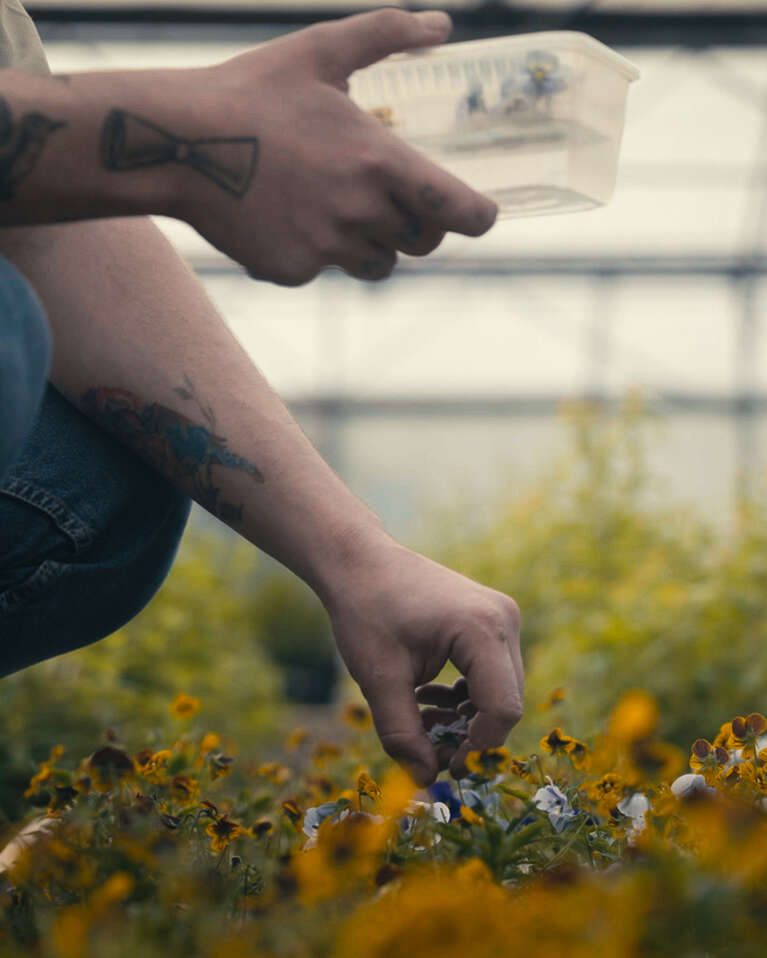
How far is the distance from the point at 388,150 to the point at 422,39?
11 centimetres

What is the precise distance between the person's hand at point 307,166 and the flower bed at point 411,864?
37 centimetres

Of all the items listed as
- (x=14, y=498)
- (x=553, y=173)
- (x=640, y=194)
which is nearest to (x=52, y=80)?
(x=14, y=498)

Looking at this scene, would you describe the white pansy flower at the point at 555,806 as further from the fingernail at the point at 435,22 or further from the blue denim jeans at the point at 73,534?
the fingernail at the point at 435,22

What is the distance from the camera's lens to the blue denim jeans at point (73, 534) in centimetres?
105

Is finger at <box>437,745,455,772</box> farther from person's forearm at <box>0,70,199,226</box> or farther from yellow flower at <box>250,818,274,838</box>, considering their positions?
person's forearm at <box>0,70,199,226</box>

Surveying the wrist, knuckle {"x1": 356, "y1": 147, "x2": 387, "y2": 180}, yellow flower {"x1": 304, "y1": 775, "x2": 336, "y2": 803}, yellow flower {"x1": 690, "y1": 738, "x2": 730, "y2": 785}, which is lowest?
yellow flower {"x1": 304, "y1": 775, "x2": 336, "y2": 803}

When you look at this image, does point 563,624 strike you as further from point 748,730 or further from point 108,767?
point 108,767

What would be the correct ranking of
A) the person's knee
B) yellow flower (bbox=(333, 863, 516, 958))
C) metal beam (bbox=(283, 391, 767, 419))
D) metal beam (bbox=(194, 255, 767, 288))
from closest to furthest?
yellow flower (bbox=(333, 863, 516, 958)) → the person's knee → metal beam (bbox=(194, 255, 767, 288)) → metal beam (bbox=(283, 391, 767, 419))

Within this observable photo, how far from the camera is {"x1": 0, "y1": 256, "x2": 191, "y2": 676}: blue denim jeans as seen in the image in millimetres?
1047

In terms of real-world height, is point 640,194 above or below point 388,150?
below

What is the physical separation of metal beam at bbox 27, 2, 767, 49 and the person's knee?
4882 mm

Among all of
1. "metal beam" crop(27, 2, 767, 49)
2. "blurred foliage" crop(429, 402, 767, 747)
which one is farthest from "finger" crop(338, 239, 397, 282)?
"metal beam" crop(27, 2, 767, 49)

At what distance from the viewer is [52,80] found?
750mm

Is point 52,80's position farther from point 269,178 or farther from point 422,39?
point 422,39
